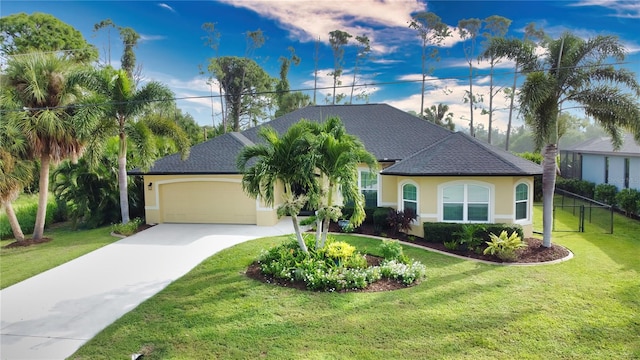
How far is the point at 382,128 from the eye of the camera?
746 inches

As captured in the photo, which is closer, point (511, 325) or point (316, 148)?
point (511, 325)

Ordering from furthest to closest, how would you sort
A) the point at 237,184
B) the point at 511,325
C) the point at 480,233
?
the point at 237,184, the point at 480,233, the point at 511,325

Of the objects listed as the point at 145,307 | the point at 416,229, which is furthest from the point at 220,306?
the point at 416,229

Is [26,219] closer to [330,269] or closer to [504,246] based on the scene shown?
[330,269]

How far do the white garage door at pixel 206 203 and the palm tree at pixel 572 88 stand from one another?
11.2 meters

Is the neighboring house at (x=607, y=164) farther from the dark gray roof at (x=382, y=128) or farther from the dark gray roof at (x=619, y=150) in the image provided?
the dark gray roof at (x=382, y=128)

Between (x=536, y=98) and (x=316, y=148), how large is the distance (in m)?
6.97

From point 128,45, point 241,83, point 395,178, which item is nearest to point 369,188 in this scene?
point 395,178

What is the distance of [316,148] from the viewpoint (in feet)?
30.9

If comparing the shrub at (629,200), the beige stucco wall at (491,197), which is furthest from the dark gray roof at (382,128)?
the shrub at (629,200)

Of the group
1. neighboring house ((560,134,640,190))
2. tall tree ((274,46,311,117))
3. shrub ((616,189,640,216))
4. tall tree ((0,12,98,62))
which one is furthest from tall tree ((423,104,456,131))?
tall tree ((0,12,98,62))

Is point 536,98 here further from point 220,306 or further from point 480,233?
point 220,306

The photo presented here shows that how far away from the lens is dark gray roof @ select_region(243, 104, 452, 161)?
674 inches

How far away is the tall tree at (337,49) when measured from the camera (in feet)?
127
